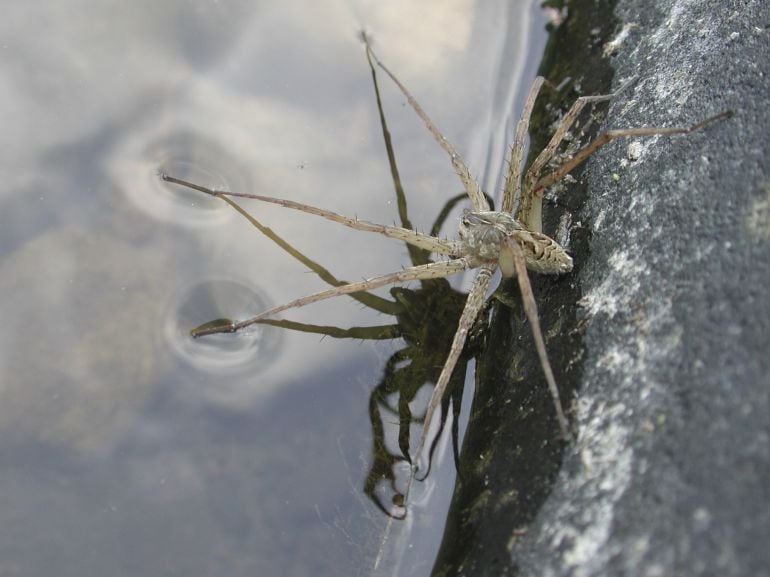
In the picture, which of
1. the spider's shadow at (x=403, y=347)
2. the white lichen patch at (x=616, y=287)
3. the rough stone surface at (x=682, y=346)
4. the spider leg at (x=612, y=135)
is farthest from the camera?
the spider's shadow at (x=403, y=347)

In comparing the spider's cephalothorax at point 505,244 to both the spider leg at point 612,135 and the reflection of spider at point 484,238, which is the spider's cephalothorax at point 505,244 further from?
the spider leg at point 612,135

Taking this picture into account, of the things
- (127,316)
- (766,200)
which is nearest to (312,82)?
(127,316)

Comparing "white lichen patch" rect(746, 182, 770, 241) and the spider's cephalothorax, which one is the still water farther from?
"white lichen patch" rect(746, 182, 770, 241)

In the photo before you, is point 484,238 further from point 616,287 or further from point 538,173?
point 616,287

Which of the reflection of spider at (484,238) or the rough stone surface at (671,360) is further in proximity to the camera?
the reflection of spider at (484,238)

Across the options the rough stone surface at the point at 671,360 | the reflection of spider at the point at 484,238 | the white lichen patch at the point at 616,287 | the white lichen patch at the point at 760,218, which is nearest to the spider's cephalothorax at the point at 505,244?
the reflection of spider at the point at 484,238

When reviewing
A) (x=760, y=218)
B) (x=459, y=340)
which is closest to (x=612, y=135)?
(x=760, y=218)

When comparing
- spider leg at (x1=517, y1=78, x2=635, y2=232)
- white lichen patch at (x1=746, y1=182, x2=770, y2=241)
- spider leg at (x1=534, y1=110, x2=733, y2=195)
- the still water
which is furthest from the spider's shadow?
white lichen patch at (x1=746, y1=182, x2=770, y2=241)
